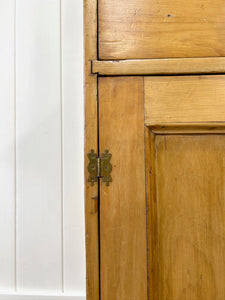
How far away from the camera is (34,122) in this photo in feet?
2.89

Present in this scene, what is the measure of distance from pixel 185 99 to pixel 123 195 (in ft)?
0.80

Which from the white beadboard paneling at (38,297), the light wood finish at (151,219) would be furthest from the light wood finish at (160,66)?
the white beadboard paneling at (38,297)

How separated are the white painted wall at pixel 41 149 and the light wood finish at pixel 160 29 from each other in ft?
1.13

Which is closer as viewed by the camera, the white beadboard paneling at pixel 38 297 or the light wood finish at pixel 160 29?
the light wood finish at pixel 160 29

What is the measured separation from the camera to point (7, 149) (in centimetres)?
89

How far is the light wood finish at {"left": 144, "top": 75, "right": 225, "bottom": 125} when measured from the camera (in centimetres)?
54

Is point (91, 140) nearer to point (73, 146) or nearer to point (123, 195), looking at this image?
point (123, 195)

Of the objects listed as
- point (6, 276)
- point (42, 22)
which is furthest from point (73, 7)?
point (6, 276)

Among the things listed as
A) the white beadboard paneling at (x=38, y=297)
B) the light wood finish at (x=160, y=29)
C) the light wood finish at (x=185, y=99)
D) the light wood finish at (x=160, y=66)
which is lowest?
the white beadboard paneling at (x=38, y=297)

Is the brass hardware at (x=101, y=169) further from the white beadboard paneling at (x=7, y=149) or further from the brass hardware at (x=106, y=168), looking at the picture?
the white beadboard paneling at (x=7, y=149)

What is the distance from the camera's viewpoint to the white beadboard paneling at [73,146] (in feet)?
2.79

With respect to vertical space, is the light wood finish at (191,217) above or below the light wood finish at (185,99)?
below

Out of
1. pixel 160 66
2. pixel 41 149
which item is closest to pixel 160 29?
pixel 160 66

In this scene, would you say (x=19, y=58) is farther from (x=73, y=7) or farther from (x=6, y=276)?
(x=6, y=276)
